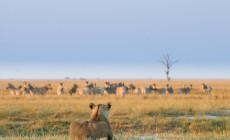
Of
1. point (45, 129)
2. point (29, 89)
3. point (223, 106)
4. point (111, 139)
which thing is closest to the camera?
point (111, 139)

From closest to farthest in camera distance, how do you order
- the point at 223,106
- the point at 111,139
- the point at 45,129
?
the point at 111,139
the point at 45,129
the point at 223,106

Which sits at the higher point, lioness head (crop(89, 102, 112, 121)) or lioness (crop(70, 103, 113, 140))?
lioness head (crop(89, 102, 112, 121))

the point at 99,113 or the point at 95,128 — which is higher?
the point at 99,113

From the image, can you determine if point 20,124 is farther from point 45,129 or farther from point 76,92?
point 76,92

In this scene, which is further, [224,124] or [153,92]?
[153,92]

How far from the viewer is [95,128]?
902cm

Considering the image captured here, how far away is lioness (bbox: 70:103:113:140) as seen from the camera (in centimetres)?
905

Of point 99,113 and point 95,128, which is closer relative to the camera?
point 95,128

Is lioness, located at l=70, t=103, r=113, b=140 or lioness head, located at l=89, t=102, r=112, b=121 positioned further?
lioness head, located at l=89, t=102, r=112, b=121

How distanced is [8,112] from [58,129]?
16.2 ft

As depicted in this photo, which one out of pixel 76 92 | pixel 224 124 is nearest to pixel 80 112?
pixel 224 124

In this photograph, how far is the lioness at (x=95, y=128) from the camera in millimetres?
9055

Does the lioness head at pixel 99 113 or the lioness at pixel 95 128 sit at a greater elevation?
the lioness head at pixel 99 113

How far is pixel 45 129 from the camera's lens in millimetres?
18188
